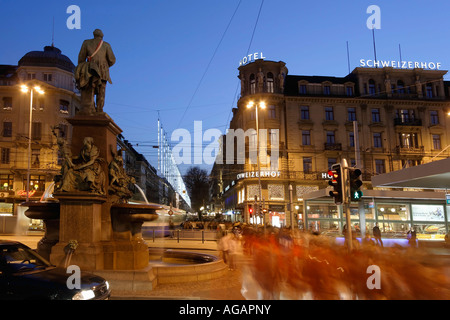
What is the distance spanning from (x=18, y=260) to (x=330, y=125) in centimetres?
4687

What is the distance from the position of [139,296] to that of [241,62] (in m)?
46.5

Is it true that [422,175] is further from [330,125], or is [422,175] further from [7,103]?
[7,103]

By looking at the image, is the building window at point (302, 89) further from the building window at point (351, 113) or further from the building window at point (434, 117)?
the building window at point (434, 117)

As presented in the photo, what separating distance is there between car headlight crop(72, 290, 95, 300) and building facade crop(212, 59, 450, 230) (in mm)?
40602

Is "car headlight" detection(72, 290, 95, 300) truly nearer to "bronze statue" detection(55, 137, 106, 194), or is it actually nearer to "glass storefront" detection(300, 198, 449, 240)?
"bronze statue" detection(55, 137, 106, 194)

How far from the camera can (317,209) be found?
3347cm

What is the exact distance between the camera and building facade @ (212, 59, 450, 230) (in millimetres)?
47719

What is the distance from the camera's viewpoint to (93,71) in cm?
1140

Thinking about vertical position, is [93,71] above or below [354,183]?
above

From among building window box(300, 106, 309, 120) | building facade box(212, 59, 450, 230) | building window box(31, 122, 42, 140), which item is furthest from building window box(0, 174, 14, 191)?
building window box(300, 106, 309, 120)

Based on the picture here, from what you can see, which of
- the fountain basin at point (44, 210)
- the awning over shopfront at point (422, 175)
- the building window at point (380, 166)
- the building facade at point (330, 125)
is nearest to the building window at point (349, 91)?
the building facade at point (330, 125)

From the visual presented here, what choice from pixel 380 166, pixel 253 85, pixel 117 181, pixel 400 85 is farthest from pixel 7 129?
pixel 400 85

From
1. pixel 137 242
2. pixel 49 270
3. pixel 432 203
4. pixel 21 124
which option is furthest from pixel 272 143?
pixel 49 270
